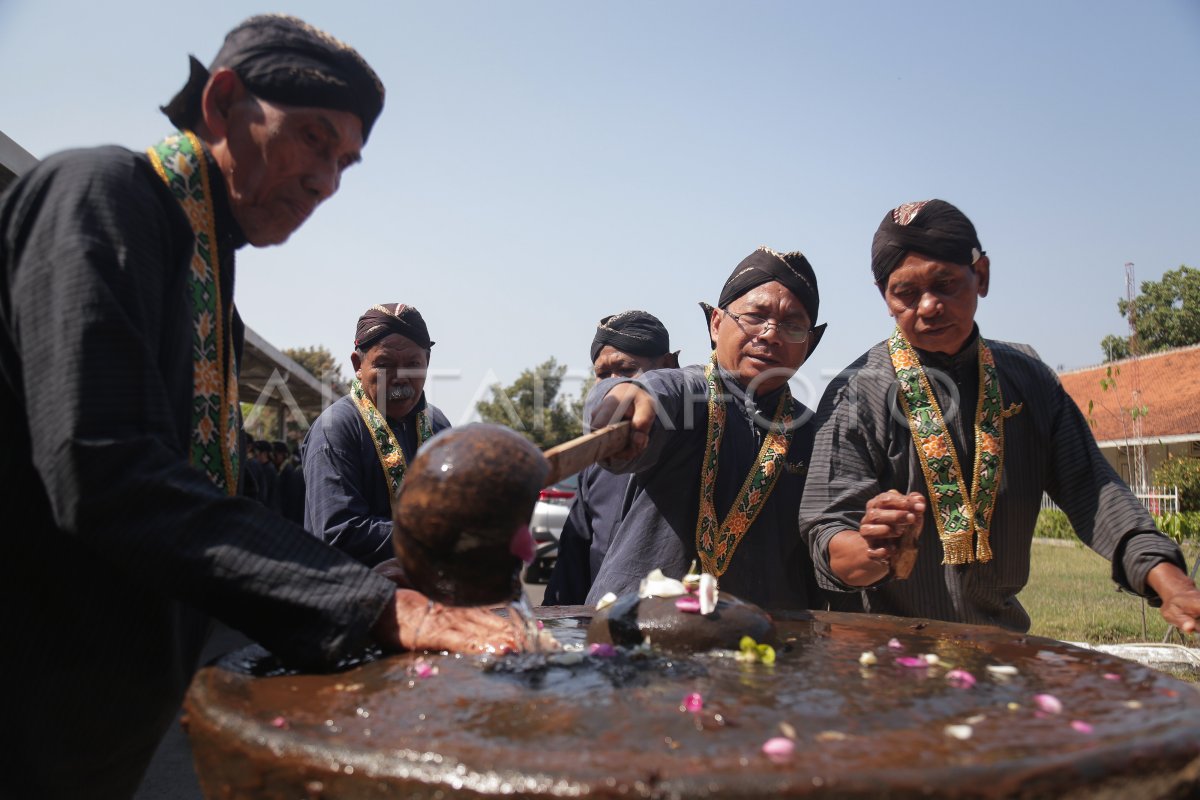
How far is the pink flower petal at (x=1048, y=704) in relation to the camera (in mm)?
1395

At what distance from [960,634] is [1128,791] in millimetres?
1111

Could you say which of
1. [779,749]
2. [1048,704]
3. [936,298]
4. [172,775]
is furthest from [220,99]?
[172,775]

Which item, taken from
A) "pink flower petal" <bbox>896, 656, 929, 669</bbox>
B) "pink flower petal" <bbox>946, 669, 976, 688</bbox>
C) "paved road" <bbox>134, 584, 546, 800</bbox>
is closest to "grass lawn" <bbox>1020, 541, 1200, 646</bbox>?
"pink flower petal" <bbox>896, 656, 929, 669</bbox>

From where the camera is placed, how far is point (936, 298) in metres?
2.77

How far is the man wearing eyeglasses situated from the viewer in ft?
9.98

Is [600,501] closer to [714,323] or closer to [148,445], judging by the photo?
[714,323]

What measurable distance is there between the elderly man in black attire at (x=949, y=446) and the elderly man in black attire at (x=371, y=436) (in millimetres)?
2096

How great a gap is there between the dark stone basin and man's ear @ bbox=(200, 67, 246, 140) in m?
1.17

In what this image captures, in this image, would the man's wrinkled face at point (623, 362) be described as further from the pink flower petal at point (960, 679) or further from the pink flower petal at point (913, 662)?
the pink flower petal at point (960, 679)

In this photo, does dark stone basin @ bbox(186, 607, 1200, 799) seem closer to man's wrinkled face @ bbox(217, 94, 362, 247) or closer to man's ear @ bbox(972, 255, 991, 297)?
man's wrinkled face @ bbox(217, 94, 362, 247)

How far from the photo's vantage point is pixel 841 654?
1.92 meters

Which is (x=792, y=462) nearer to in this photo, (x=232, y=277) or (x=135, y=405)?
(x=232, y=277)

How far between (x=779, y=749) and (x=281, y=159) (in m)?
1.57

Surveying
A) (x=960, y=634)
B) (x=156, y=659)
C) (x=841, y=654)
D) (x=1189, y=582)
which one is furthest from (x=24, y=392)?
(x=1189, y=582)
